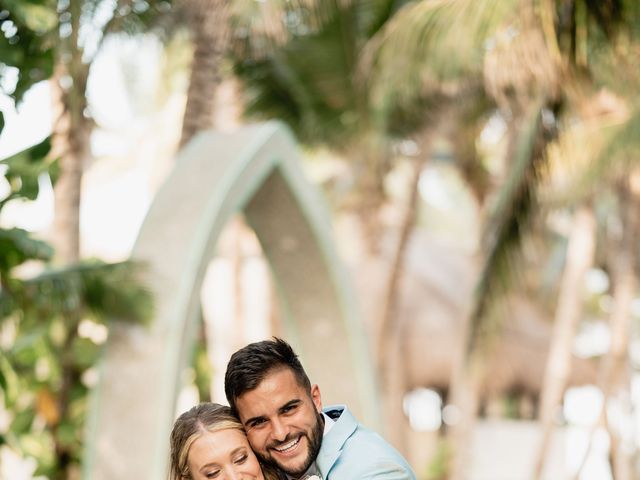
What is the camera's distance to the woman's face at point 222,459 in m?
3.26

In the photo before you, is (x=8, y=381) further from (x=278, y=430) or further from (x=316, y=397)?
(x=278, y=430)

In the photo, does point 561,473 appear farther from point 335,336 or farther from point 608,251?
point 335,336

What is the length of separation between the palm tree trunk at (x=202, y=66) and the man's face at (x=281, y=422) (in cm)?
816

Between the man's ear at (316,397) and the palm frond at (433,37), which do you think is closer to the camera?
the man's ear at (316,397)

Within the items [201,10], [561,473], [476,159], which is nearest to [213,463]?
[201,10]

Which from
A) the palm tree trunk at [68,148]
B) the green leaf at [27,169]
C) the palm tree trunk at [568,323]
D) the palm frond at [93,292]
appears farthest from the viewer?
the palm tree trunk at [568,323]

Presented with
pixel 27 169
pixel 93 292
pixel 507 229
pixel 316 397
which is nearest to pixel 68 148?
pixel 93 292

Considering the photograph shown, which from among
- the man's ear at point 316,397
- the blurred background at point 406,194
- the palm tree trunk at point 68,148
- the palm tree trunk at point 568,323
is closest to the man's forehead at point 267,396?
the man's ear at point 316,397

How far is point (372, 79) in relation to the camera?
45.6 ft

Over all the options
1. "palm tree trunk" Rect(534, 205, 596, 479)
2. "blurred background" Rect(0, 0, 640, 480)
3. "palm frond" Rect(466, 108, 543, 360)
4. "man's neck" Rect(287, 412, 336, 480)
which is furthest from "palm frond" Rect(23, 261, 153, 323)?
"palm tree trunk" Rect(534, 205, 596, 479)

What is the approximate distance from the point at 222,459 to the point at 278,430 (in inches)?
7.6

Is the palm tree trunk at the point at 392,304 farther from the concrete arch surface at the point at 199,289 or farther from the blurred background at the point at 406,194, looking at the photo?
the concrete arch surface at the point at 199,289

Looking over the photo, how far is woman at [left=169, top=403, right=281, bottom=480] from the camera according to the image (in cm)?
326

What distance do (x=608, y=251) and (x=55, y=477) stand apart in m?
13.9
